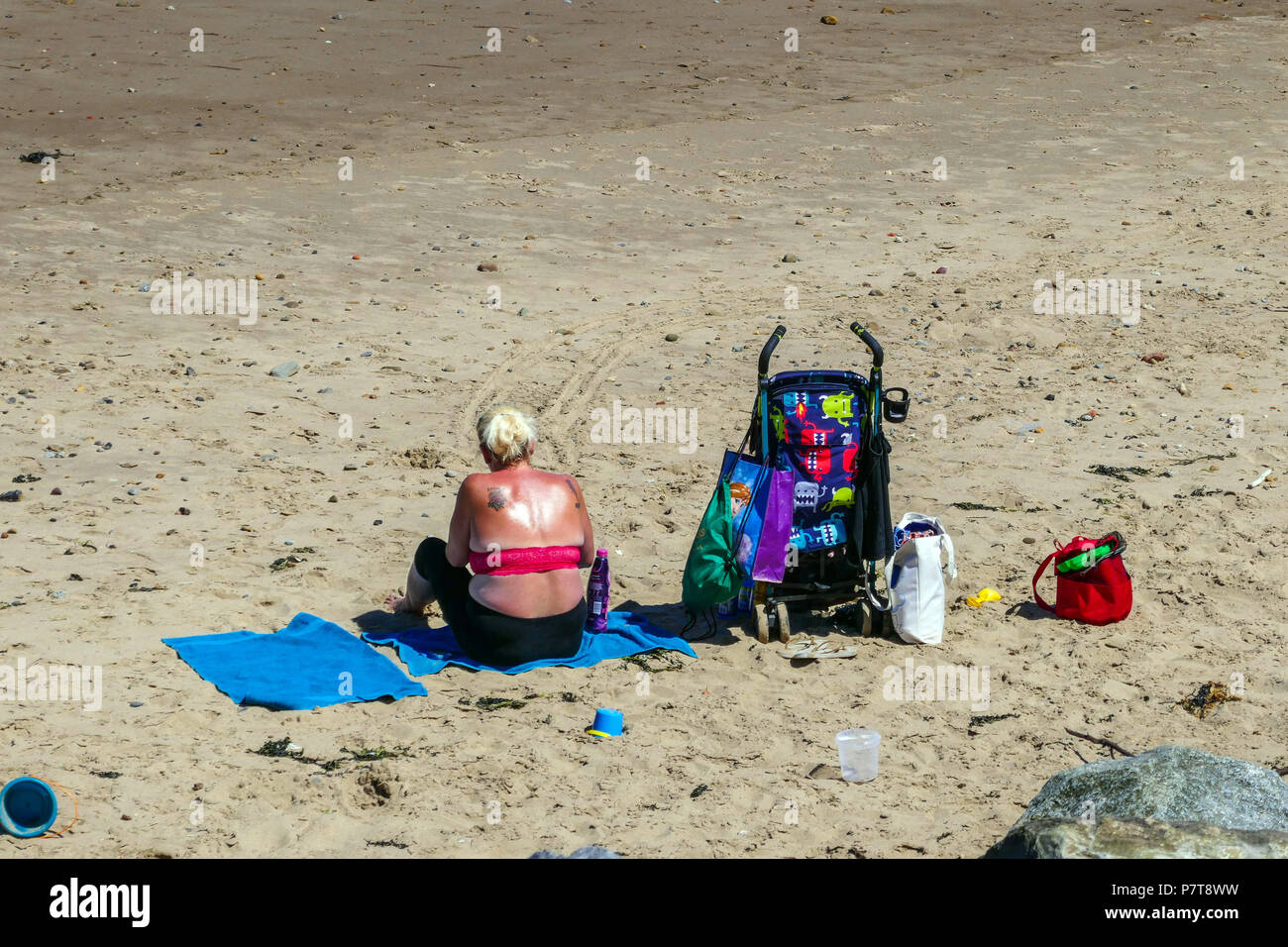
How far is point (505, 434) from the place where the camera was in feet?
19.3

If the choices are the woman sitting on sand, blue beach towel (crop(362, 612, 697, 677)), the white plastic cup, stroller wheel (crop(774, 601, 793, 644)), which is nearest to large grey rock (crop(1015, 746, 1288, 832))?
the white plastic cup

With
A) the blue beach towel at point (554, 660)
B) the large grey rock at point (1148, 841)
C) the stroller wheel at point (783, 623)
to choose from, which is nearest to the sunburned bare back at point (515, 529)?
the blue beach towel at point (554, 660)

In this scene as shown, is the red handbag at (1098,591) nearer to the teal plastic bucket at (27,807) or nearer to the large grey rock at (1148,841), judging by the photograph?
the large grey rock at (1148,841)

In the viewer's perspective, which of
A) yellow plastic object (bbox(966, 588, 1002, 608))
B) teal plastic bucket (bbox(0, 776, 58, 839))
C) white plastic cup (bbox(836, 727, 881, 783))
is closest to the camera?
teal plastic bucket (bbox(0, 776, 58, 839))

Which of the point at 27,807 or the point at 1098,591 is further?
the point at 1098,591

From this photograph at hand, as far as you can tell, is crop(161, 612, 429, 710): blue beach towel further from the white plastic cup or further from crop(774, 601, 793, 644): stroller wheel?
the white plastic cup

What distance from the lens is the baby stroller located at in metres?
6.23

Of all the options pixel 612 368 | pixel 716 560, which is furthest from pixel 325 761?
pixel 612 368

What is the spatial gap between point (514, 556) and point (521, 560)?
0.11ft

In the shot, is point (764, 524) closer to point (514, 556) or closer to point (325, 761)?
point (514, 556)

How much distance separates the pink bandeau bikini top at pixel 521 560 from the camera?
586cm

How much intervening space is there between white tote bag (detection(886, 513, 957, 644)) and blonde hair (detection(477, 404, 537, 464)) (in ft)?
5.88

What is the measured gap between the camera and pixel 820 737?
5434mm

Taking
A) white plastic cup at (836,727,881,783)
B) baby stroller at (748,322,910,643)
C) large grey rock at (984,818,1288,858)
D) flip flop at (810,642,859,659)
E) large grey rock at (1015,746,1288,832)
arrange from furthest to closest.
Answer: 1. baby stroller at (748,322,910,643)
2. flip flop at (810,642,859,659)
3. white plastic cup at (836,727,881,783)
4. large grey rock at (1015,746,1288,832)
5. large grey rock at (984,818,1288,858)
